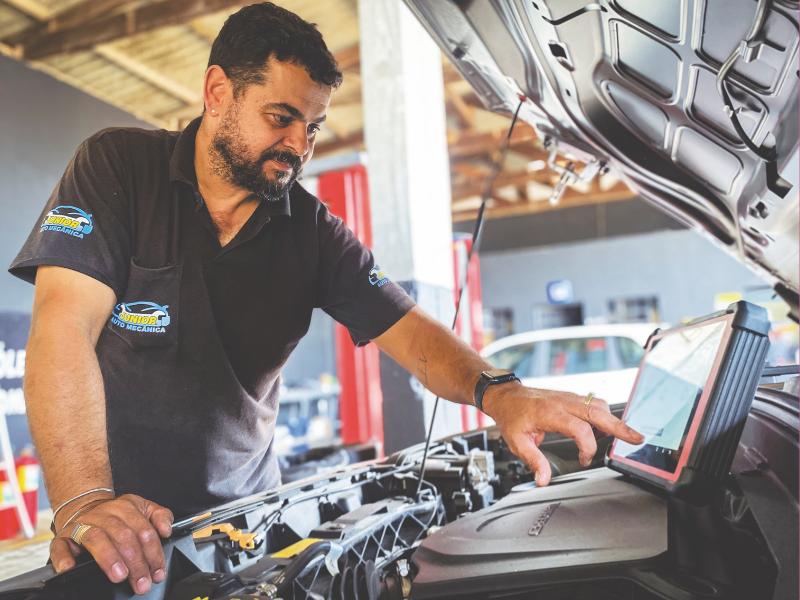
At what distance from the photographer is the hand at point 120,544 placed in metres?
0.80

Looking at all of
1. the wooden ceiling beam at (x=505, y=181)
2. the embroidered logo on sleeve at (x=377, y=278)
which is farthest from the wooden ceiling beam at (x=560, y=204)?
the embroidered logo on sleeve at (x=377, y=278)

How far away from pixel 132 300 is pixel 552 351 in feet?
16.7

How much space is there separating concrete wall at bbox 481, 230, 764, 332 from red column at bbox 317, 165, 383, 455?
6.93 meters

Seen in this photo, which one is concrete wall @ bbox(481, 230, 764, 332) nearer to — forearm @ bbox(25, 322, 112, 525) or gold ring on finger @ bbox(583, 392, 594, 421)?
gold ring on finger @ bbox(583, 392, 594, 421)

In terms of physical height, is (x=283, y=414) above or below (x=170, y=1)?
below

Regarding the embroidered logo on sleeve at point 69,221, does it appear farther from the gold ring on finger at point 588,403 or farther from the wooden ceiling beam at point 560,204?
the wooden ceiling beam at point 560,204

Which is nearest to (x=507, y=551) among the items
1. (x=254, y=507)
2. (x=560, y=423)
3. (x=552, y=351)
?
(x=560, y=423)

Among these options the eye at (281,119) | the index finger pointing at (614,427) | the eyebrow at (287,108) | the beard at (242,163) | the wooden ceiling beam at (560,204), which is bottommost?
the index finger pointing at (614,427)

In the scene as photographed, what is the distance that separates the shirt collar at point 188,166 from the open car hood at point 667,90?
0.48 meters

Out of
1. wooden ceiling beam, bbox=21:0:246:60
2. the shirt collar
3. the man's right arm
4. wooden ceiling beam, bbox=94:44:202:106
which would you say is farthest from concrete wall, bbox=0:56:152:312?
the man's right arm

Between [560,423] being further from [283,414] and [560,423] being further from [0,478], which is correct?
[283,414]

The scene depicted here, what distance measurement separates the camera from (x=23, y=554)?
388cm

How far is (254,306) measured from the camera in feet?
4.60

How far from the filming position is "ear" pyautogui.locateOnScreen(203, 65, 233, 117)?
1.35 meters
